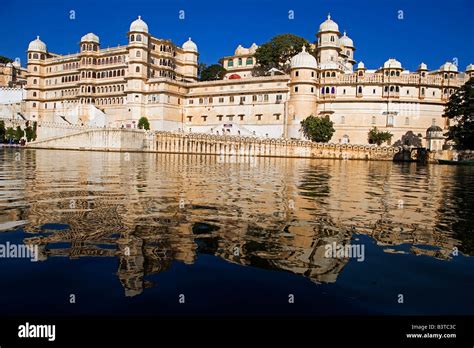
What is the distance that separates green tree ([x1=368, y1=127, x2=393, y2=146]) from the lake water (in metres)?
56.9

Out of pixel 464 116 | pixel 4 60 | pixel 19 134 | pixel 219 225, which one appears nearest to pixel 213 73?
pixel 19 134

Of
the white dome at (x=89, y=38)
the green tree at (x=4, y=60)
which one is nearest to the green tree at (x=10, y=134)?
the white dome at (x=89, y=38)

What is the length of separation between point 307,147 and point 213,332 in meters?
62.3

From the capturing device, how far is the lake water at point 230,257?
5.99m

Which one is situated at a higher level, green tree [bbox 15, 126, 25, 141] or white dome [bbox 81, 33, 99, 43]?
white dome [bbox 81, 33, 99, 43]

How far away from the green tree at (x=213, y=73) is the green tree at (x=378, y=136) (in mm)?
40700

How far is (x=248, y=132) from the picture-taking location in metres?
74.1

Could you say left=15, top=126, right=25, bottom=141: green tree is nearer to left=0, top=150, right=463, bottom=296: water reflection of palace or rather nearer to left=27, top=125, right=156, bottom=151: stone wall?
left=27, top=125, right=156, bottom=151: stone wall

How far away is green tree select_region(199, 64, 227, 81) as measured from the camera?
334 feet

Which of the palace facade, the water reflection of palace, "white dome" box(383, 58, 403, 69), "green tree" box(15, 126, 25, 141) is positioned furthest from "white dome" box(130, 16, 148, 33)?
the water reflection of palace

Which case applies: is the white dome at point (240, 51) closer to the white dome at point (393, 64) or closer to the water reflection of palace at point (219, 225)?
the white dome at point (393, 64)

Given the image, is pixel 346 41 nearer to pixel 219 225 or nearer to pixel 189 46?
pixel 189 46

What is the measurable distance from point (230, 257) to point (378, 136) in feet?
217

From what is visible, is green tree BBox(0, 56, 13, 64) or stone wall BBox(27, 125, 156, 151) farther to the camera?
green tree BBox(0, 56, 13, 64)
